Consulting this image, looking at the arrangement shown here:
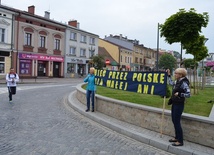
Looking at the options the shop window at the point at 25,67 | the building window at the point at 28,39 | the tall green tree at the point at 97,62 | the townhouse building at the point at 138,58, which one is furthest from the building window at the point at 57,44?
the townhouse building at the point at 138,58

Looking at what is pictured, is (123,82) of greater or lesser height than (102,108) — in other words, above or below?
above

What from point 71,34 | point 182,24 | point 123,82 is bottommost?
point 123,82

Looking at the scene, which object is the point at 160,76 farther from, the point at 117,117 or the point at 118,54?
the point at 118,54

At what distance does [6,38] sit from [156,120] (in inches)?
→ 1158

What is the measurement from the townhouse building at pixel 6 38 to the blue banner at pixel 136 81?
24.6 m

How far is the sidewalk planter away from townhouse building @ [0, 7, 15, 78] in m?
25.5

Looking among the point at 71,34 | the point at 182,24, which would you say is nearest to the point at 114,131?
the point at 182,24

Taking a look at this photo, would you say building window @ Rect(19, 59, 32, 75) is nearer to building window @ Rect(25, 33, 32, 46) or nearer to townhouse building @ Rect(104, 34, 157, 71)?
building window @ Rect(25, 33, 32, 46)

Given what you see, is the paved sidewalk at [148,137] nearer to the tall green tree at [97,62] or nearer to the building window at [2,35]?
the building window at [2,35]

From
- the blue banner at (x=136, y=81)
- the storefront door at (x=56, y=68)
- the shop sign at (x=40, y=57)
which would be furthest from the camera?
the storefront door at (x=56, y=68)

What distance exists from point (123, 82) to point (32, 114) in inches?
150

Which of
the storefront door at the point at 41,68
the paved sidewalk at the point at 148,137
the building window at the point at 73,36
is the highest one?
the building window at the point at 73,36

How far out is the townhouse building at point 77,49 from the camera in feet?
138

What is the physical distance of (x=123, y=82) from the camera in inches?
340
